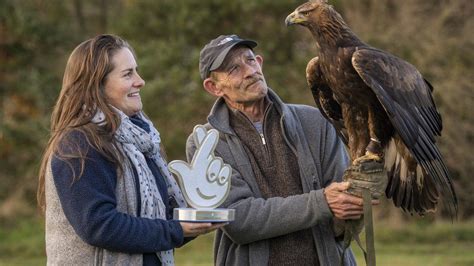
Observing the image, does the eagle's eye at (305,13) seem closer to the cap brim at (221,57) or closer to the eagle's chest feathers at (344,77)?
the eagle's chest feathers at (344,77)

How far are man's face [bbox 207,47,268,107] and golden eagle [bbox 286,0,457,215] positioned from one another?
29 cm

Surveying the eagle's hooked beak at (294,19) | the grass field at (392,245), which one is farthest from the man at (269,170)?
the grass field at (392,245)

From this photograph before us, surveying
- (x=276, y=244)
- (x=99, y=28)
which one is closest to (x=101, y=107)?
A: (x=276, y=244)

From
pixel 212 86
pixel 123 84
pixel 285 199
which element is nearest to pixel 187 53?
pixel 212 86

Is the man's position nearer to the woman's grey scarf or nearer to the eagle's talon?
the eagle's talon

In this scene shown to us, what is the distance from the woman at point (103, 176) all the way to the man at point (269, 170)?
0.63 meters

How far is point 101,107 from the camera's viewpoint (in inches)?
153

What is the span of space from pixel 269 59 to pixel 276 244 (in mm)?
14726

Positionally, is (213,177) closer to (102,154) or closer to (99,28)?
(102,154)

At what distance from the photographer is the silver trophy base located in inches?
154

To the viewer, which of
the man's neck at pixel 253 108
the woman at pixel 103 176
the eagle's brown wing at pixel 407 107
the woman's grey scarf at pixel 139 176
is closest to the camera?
the woman at pixel 103 176

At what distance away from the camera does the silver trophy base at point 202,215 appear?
3.91m

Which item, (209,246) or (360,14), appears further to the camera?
(360,14)

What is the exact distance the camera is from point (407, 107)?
4.67m
